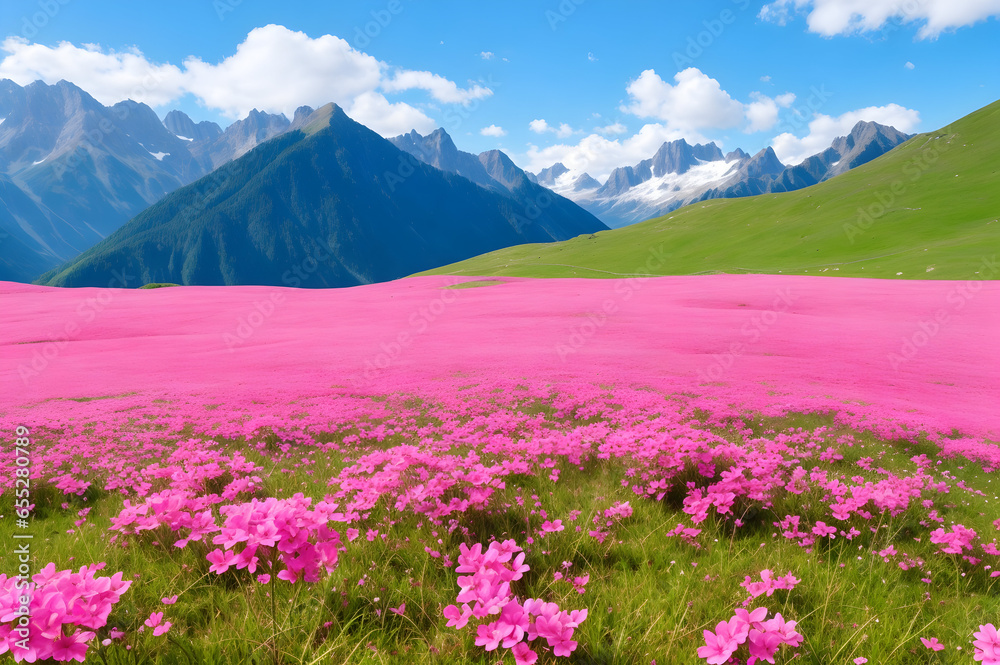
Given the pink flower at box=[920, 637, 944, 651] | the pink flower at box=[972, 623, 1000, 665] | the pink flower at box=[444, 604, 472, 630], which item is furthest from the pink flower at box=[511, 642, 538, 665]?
the pink flower at box=[920, 637, 944, 651]

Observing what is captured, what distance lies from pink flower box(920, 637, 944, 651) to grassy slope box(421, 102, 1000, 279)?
6787cm

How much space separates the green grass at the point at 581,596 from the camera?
2.96 m

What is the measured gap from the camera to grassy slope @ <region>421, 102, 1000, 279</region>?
6806 cm

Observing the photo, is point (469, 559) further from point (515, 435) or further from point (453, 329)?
point (453, 329)

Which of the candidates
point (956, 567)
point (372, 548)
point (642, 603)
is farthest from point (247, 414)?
point (956, 567)

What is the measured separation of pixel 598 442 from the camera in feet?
23.8

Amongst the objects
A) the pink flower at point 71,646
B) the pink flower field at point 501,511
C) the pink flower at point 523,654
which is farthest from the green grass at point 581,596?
the pink flower at point 71,646

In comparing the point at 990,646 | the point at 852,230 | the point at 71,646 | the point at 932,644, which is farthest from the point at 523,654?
the point at 852,230

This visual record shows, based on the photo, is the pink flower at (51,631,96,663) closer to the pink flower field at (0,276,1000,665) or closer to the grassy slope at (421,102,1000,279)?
the pink flower field at (0,276,1000,665)

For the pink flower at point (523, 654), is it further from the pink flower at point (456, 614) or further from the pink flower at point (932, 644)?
the pink flower at point (932, 644)

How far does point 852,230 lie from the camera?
85.4 m

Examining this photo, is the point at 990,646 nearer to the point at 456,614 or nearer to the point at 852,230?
the point at 456,614

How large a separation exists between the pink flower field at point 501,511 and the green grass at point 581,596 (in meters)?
0.02

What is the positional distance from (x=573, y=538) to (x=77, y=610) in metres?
3.54
